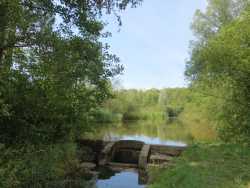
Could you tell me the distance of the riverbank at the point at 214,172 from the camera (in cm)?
615

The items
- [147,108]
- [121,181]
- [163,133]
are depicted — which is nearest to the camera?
[121,181]

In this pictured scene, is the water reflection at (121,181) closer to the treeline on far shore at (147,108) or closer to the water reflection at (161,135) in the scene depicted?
the water reflection at (161,135)

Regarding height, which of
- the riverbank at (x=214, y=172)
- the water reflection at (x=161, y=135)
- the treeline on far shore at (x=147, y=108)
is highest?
the treeline on far shore at (x=147, y=108)

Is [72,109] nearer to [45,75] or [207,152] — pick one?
[45,75]

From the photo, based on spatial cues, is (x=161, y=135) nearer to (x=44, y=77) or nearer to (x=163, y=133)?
(x=163, y=133)

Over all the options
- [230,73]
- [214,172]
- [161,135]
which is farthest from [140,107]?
[214,172]

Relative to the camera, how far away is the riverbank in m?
6.15

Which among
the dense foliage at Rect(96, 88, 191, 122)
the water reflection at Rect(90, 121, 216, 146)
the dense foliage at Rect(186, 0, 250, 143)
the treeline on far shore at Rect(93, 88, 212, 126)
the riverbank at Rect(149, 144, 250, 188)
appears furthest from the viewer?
the dense foliage at Rect(96, 88, 191, 122)

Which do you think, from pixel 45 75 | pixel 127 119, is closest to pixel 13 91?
pixel 45 75

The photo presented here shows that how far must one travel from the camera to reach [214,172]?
710 centimetres

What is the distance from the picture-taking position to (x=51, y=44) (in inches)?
264

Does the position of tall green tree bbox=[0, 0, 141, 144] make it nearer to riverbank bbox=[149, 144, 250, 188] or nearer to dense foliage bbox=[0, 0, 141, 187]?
dense foliage bbox=[0, 0, 141, 187]

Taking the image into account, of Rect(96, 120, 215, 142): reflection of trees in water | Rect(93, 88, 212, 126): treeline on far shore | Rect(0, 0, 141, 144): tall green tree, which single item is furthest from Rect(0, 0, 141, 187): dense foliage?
Rect(96, 120, 215, 142): reflection of trees in water

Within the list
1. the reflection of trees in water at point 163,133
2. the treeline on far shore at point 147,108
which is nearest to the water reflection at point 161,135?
the reflection of trees in water at point 163,133
